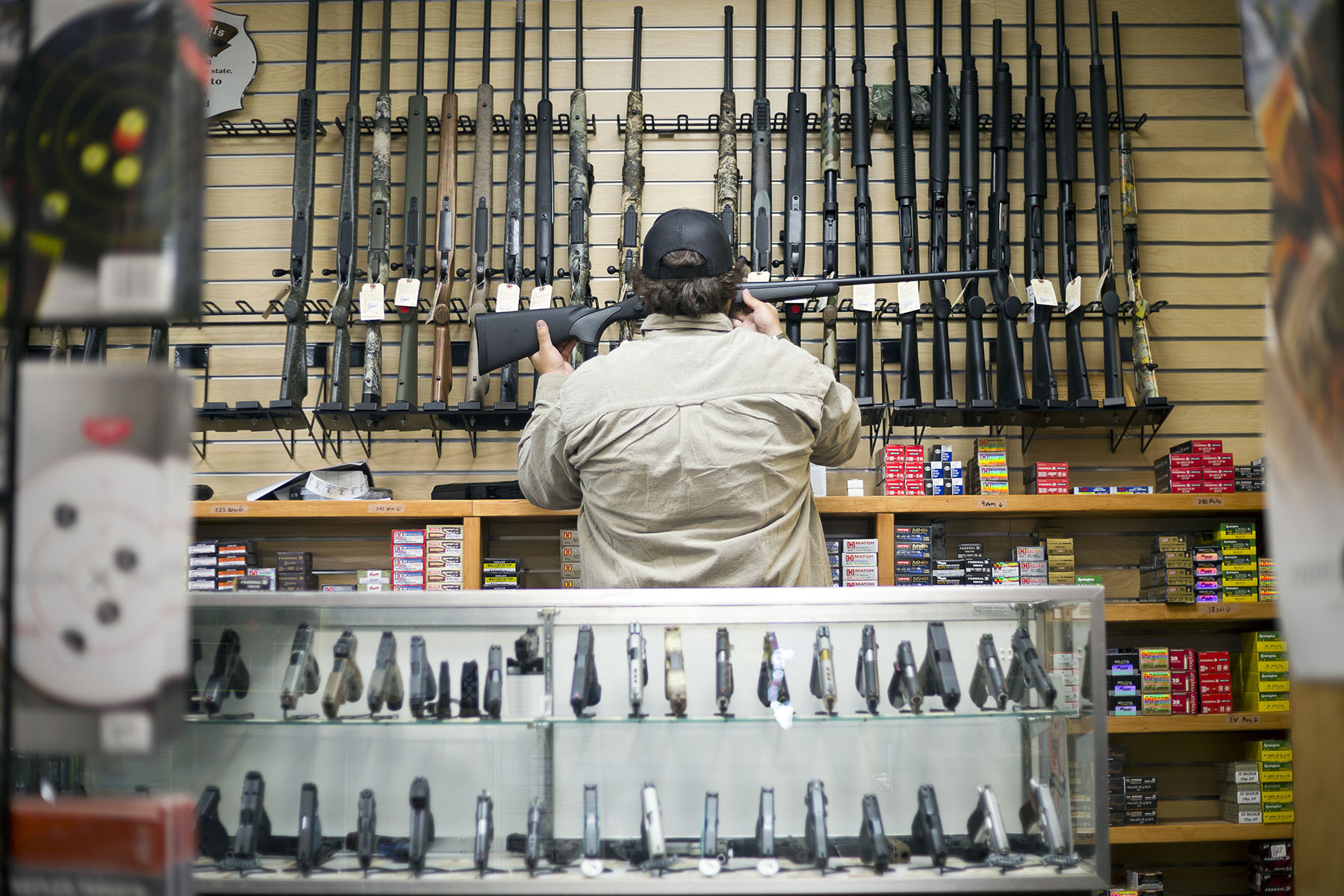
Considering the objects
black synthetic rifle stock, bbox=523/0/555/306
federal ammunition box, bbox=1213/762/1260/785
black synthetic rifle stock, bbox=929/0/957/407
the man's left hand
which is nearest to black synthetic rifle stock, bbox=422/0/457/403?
black synthetic rifle stock, bbox=523/0/555/306

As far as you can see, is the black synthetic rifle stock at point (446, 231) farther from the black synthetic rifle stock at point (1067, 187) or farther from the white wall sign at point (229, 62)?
the black synthetic rifle stock at point (1067, 187)

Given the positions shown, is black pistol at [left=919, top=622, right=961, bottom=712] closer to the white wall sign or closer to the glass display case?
the glass display case

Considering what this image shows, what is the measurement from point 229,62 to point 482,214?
1.34 metres

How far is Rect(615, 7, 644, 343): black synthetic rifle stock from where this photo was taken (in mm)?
3998

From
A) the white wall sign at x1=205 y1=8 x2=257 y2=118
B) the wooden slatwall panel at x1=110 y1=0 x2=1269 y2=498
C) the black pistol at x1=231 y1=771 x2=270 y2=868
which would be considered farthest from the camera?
the white wall sign at x1=205 y1=8 x2=257 y2=118

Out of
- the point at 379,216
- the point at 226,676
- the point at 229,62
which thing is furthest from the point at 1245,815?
the point at 229,62

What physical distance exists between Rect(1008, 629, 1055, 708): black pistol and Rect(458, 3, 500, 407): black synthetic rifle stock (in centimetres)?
237

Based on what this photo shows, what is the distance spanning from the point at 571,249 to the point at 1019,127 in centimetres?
183

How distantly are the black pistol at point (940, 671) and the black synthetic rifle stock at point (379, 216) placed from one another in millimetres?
2519

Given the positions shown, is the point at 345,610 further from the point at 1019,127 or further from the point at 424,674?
the point at 1019,127

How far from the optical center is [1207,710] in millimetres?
3652

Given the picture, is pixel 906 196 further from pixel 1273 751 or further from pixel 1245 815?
pixel 1245 815

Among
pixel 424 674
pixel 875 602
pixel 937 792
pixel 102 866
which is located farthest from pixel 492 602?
pixel 102 866

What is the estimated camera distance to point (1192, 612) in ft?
12.0
